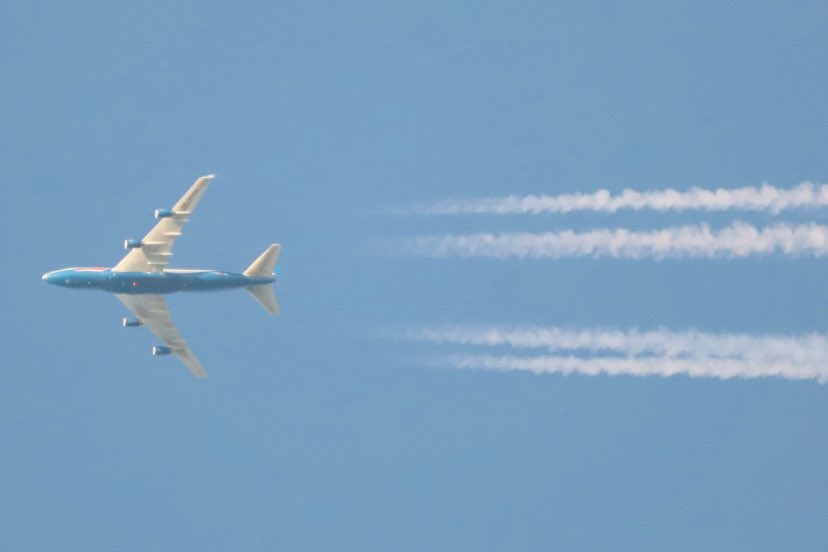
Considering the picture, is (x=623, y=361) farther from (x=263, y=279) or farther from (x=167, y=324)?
(x=167, y=324)

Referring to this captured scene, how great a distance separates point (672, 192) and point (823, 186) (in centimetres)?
874

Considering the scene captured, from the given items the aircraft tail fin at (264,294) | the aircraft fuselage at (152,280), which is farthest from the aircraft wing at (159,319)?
the aircraft tail fin at (264,294)

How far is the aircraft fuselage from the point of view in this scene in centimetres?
8731

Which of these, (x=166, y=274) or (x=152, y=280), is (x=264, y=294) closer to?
(x=166, y=274)

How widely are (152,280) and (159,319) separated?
18.7 ft

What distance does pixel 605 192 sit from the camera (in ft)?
292

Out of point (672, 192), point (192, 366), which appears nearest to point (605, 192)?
point (672, 192)

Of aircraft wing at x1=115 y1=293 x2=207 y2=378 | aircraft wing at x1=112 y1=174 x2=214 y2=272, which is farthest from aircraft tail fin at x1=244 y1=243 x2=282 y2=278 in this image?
aircraft wing at x1=115 y1=293 x2=207 y2=378

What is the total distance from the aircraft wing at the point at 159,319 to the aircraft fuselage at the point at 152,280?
13.0 feet

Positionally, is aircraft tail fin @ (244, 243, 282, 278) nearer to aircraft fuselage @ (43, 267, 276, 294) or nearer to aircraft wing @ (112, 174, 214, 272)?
aircraft fuselage @ (43, 267, 276, 294)

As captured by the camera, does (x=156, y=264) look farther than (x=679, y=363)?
Yes

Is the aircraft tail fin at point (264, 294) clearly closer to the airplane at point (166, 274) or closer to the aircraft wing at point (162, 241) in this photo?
the airplane at point (166, 274)

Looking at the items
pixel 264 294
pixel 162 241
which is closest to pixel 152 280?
pixel 162 241

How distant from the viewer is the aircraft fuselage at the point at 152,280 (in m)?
87.3
